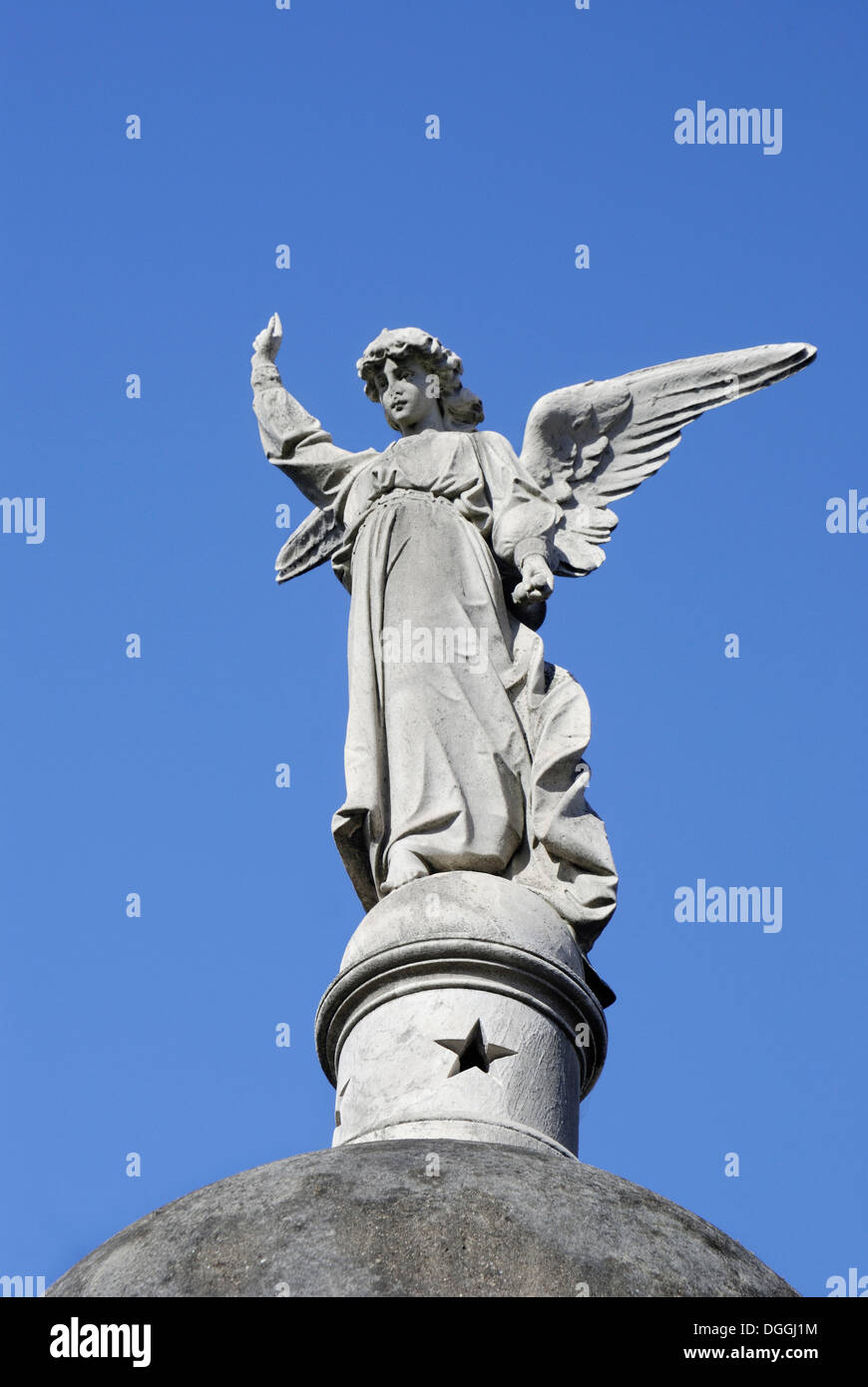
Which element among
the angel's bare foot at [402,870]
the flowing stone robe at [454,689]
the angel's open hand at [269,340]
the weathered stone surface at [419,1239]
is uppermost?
the angel's open hand at [269,340]

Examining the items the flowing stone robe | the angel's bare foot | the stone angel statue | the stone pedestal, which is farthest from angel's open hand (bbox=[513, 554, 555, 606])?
the stone pedestal

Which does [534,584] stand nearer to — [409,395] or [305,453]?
[409,395]

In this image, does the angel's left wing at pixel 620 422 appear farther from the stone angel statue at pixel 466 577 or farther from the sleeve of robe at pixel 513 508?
the sleeve of robe at pixel 513 508

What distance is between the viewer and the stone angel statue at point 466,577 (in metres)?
8.47

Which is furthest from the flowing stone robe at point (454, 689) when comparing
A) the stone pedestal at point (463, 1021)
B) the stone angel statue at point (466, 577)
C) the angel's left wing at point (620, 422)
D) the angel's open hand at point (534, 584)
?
the stone pedestal at point (463, 1021)

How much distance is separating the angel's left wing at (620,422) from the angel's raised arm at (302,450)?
0.89m

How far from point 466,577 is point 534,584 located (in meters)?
0.32

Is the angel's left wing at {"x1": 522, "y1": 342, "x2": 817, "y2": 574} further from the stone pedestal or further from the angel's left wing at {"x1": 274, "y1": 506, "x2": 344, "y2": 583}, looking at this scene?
the stone pedestal

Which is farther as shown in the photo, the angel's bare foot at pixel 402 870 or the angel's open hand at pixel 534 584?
the angel's open hand at pixel 534 584
